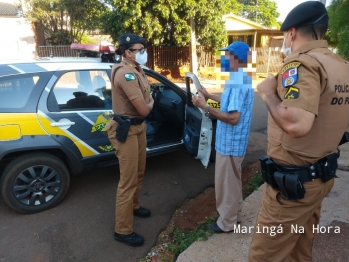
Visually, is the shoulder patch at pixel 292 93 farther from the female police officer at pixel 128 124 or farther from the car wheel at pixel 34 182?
the car wheel at pixel 34 182

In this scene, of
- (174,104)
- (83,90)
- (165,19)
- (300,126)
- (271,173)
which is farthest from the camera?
(165,19)

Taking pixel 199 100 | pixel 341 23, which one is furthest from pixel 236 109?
pixel 341 23

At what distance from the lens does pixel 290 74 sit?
1.36 m

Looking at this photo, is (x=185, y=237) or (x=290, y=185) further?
(x=185, y=237)

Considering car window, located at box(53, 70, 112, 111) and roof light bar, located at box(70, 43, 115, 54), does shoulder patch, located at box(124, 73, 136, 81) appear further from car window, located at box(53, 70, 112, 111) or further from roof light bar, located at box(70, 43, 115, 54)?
roof light bar, located at box(70, 43, 115, 54)

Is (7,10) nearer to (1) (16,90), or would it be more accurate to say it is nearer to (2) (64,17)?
(2) (64,17)

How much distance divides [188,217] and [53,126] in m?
1.77

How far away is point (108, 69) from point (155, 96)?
3.60ft

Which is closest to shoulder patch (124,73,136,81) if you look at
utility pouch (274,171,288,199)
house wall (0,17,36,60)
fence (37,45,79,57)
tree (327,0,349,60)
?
utility pouch (274,171,288,199)

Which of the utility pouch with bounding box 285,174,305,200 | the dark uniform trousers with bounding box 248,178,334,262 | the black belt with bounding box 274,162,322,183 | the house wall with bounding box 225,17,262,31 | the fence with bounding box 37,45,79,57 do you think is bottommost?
the dark uniform trousers with bounding box 248,178,334,262

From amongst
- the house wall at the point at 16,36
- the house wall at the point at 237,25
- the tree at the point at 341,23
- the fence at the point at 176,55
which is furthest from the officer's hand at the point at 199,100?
the house wall at the point at 237,25

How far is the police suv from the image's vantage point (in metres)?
2.87

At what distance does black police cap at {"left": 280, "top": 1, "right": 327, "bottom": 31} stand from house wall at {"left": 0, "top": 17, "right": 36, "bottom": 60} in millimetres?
17499

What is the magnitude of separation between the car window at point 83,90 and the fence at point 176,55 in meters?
11.0
